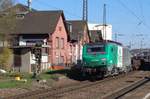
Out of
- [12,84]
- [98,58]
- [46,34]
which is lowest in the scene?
[12,84]

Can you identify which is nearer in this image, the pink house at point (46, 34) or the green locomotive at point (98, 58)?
the green locomotive at point (98, 58)

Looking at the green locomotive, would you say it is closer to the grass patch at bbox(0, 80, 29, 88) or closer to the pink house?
the grass patch at bbox(0, 80, 29, 88)

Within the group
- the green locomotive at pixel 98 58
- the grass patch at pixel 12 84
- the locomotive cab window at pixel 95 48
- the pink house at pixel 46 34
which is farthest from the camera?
the pink house at pixel 46 34

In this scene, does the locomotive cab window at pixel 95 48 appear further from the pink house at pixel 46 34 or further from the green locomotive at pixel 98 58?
the pink house at pixel 46 34

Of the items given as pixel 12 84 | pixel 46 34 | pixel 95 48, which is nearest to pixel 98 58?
pixel 95 48

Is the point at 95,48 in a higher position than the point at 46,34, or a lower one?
lower

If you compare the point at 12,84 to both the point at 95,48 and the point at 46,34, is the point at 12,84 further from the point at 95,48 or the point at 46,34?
the point at 46,34

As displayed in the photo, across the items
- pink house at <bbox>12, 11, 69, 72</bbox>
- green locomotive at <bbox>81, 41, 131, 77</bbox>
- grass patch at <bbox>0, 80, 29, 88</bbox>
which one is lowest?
grass patch at <bbox>0, 80, 29, 88</bbox>

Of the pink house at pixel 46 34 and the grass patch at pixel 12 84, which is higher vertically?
the pink house at pixel 46 34

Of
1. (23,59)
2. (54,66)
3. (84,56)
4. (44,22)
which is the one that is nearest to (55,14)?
(44,22)

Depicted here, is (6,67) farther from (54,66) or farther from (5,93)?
(5,93)

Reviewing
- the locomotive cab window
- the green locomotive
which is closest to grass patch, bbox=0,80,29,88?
the green locomotive

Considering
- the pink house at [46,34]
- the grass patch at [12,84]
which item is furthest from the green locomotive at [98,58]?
the pink house at [46,34]

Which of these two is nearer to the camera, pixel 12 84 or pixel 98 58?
pixel 12 84
